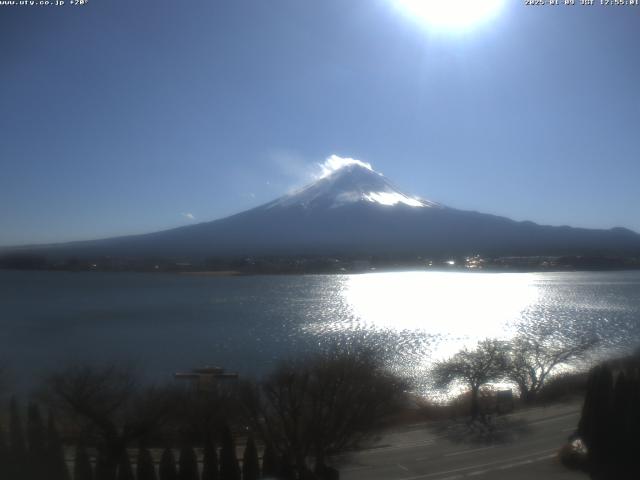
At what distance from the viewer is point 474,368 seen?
552 cm

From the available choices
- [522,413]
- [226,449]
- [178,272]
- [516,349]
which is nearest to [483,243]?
[178,272]

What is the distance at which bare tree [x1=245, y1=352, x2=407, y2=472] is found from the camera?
3.47 metres

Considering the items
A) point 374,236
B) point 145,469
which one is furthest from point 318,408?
point 374,236

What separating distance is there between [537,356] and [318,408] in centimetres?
327

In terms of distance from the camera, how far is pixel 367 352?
512 centimetres

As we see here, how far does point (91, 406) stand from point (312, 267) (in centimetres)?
1466

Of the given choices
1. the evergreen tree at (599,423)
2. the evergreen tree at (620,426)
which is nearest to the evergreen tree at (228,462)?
the evergreen tree at (599,423)

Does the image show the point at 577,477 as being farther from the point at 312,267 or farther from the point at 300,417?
the point at 312,267

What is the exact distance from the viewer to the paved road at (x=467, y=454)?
3.17m

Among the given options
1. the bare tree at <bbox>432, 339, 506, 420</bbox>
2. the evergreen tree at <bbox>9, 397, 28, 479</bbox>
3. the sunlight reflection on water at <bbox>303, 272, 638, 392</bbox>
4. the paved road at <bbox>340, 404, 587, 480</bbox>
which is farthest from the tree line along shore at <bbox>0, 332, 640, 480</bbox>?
the sunlight reflection on water at <bbox>303, 272, 638, 392</bbox>

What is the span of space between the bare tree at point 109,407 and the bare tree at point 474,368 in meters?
→ 2.54

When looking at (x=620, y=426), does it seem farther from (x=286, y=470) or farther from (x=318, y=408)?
(x=286, y=470)

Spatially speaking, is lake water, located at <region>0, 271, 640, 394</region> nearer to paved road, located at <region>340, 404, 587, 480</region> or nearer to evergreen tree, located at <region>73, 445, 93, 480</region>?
paved road, located at <region>340, 404, 587, 480</region>

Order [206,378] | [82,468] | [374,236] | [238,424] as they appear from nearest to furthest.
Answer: [82,468] → [238,424] → [206,378] → [374,236]
